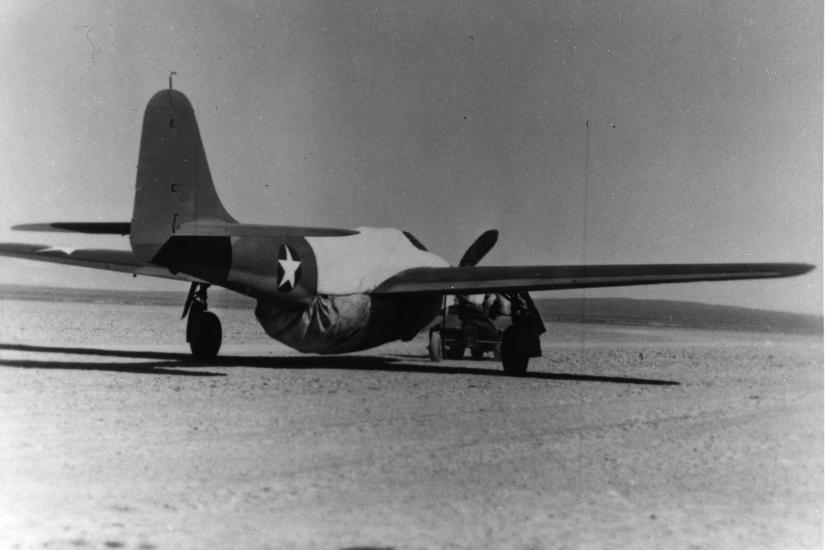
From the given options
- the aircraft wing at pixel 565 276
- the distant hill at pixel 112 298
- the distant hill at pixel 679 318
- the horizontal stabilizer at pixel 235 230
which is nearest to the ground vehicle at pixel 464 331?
the aircraft wing at pixel 565 276

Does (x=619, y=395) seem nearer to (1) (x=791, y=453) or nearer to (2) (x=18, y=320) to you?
(1) (x=791, y=453)

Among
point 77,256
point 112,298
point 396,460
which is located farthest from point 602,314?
point 396,460

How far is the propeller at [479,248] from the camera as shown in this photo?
23562 millimetres

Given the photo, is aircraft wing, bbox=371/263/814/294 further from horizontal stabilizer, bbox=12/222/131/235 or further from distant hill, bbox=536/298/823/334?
distant hill, bbox=536/298/823/334

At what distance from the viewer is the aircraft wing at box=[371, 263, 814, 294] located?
16.9 meters

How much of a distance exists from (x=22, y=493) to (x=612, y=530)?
4386 mm

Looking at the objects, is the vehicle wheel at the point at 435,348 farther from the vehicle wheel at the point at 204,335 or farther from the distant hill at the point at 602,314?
the distant hill at the point at 602,314

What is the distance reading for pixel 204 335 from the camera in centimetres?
2036

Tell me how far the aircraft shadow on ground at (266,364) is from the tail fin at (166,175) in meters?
2.30

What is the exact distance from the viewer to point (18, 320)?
35875 mm

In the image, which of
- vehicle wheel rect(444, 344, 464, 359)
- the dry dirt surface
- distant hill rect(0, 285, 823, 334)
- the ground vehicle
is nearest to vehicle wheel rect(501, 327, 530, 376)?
the dry dirt surface

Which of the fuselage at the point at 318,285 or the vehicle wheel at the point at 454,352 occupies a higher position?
the fuselage at the point at 318,285

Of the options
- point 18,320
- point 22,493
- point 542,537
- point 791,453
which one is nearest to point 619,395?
point 791,453

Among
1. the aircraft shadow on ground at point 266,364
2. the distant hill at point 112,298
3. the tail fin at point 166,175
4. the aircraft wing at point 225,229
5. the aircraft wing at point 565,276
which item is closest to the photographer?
the aircraft wing at point 225,229
